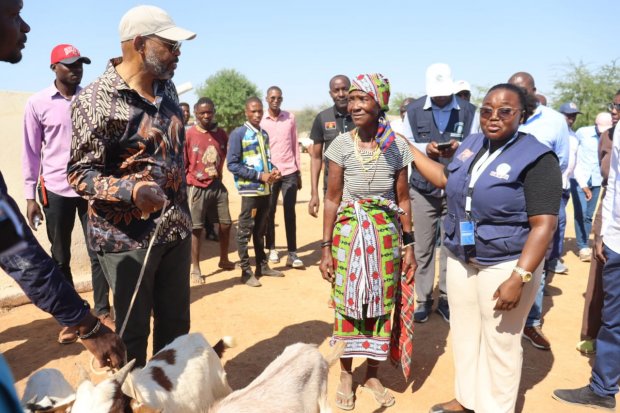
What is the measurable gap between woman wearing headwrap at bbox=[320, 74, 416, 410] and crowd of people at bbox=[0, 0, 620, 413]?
0.01 meters

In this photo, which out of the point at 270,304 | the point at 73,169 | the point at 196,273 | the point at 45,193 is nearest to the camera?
the point at 73,169

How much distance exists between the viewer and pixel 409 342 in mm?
3863

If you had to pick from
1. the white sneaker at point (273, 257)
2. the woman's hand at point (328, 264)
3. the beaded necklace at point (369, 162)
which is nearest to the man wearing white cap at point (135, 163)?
the woman's hand at point (328, 264)

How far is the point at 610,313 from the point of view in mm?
3609

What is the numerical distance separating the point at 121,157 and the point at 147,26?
0.74 metres

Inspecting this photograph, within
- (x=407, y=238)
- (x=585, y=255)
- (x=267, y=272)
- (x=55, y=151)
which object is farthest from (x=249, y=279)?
(x=585, y=255)

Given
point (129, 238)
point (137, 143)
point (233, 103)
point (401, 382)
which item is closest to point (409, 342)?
point (401, 382)

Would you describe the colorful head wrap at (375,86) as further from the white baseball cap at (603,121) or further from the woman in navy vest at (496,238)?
the white baseball cap at (603,121)

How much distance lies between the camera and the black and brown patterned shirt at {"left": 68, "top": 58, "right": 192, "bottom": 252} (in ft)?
8.47

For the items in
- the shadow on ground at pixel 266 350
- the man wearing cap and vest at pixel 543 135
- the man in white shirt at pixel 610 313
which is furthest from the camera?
the man wearing cap and vest at pixel 543 135

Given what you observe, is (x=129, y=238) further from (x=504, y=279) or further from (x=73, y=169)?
(x=504, y=279)

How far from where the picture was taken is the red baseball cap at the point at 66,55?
15.0 feet

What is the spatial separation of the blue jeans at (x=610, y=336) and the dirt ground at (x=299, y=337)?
33cm

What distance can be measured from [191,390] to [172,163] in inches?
54.0
